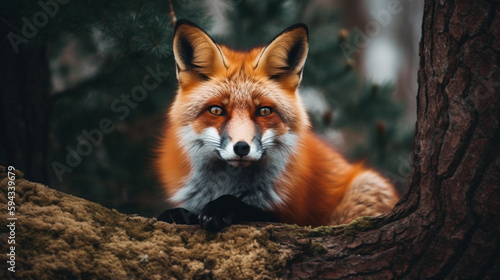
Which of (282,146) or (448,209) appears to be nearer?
(448,209)

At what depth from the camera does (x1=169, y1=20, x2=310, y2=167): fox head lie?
121 inches

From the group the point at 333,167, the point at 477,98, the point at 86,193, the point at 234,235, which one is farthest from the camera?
the point at 86,193

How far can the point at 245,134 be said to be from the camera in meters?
2.86

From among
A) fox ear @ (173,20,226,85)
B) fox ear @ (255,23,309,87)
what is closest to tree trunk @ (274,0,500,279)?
fox ear @ (255,23,309,87)

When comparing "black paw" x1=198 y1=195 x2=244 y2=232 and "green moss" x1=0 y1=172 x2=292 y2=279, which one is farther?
"black paw" x1=198 y1=195 x2=244 y2=232

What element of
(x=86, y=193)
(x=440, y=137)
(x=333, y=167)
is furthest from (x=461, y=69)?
(x=86, y=193)

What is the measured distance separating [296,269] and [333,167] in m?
1.84

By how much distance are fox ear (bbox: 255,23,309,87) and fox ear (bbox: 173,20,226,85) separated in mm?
326

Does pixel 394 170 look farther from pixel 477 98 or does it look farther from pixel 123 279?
pixel 123 279

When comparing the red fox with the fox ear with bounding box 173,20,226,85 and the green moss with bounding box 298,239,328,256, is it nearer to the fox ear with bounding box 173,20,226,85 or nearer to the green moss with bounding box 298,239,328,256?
the fox ear with bounding box 173,20,226,85

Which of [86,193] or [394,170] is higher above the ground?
[394,170]

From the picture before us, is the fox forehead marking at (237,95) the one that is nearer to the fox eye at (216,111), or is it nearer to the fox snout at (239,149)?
the fox eye at (216,111)

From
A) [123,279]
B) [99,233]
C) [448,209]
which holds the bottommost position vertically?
[123,279]

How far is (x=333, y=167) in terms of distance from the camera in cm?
409
